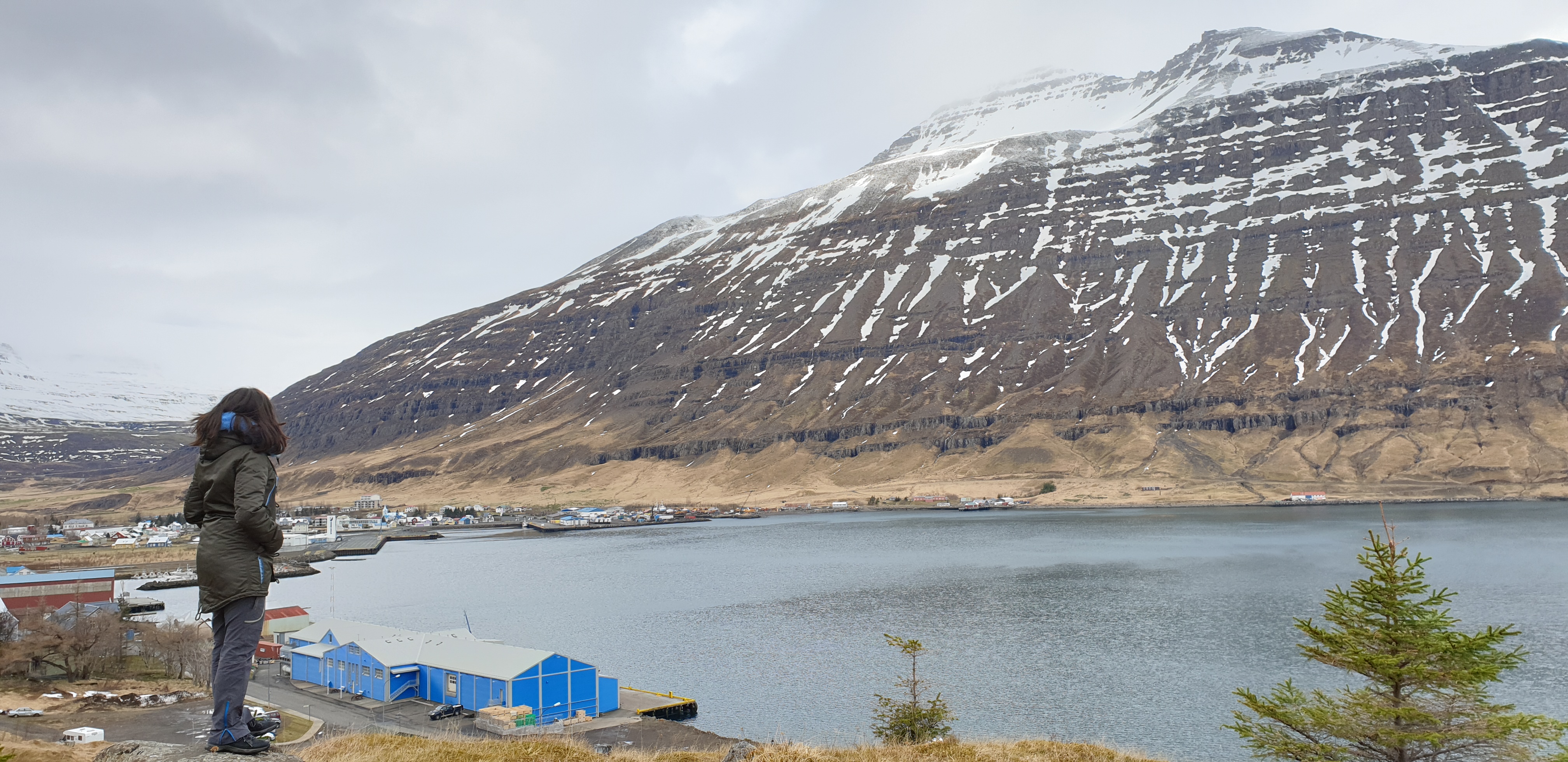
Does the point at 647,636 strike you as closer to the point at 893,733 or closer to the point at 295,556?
the point at 893,733

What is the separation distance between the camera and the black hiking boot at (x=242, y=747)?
7258mm

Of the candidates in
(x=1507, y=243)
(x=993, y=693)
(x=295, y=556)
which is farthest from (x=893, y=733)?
(x=1507, y=243)

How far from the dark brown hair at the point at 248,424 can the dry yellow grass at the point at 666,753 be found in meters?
4.04

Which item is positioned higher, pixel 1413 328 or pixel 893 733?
pixel 1413 328

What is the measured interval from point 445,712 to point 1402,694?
30.9 m

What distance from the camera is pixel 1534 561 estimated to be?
7281 centimetres

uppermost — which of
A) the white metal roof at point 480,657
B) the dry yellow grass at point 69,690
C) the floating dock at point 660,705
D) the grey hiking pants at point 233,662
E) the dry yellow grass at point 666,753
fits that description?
the grey hiking pants at point 233,662

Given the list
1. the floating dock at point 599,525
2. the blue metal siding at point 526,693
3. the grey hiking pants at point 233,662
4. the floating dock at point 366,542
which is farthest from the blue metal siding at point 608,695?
the floating dock at point 599,525

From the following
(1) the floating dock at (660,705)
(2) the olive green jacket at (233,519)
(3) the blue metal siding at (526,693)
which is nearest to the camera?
(2) the olive green jacket at (233,519)

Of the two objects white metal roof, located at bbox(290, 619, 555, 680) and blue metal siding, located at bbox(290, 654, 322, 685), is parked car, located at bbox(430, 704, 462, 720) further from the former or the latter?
blue metal siding, located at bbox(290, 654, 322, 685)

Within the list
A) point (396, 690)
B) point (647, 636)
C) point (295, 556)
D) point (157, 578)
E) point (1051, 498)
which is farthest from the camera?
point (1051, 498)

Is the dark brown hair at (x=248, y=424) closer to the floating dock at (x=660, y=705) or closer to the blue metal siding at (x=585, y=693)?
the blue metal siding at (x=585, y=693)

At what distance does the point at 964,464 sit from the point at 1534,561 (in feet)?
367

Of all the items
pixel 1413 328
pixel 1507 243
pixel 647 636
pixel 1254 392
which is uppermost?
pixel 1507 243
